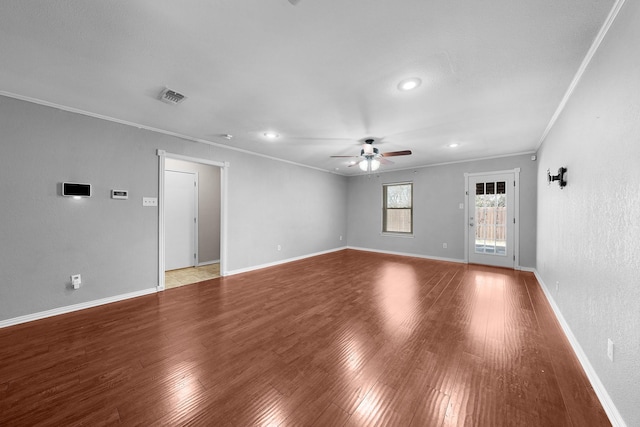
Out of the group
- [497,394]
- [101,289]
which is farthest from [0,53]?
[497,394]

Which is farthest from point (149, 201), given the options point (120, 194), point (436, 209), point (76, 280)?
point (436, 209)

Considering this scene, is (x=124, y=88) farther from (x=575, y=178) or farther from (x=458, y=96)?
(x=575, y=178)

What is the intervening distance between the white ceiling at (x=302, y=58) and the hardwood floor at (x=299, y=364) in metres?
2.56

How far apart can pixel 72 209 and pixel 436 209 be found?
7.08m

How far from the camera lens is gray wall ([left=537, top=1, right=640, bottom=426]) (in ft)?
4.16

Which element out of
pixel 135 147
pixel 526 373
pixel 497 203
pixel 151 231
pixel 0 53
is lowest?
pixel 526 373

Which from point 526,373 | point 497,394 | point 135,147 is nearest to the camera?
point 497,394

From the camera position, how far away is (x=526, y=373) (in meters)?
1.81

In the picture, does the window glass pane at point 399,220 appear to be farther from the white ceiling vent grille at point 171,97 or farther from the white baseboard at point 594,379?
the white ceiling vent grille at point 171,97

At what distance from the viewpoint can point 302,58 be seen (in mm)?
1948

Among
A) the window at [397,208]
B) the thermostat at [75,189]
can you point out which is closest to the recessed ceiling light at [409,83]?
the thermostat at [75,189]

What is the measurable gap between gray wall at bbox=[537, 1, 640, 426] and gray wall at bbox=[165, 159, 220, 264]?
5.96 metres

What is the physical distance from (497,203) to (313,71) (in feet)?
17.4

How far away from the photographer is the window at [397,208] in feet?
22.1
